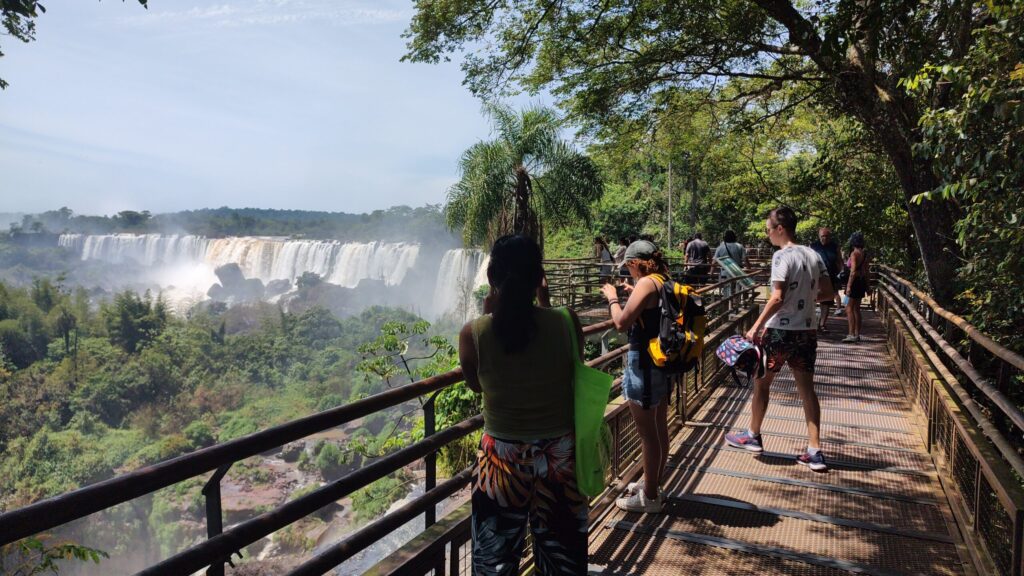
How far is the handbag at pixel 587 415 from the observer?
2.07 m

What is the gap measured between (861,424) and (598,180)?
14893 mm

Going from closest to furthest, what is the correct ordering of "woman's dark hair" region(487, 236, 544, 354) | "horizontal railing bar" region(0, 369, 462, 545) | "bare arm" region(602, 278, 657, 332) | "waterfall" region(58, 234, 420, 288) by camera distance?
"horizontal railing bar" region(0, 369, 462, 545) < "woman's dark hair" region(487, 236, 544, 354) < "bare arm" region(602, 278, 657, 332) < "waterfall" region(58, 234, 420, 288)

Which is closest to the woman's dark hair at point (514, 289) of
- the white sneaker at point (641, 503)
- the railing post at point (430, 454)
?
the railing post at point (430, 454)

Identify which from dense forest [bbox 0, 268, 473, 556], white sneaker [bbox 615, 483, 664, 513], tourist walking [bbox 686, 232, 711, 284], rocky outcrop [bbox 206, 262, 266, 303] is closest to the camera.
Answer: white sneaker [bbox 615, 483, 664, 513]

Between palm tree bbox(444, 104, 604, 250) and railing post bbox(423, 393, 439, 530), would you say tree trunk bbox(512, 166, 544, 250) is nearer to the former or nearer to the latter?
palm tree bbox(444, 104, 604, 250)

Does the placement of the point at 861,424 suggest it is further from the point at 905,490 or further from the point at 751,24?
the point at 751,24

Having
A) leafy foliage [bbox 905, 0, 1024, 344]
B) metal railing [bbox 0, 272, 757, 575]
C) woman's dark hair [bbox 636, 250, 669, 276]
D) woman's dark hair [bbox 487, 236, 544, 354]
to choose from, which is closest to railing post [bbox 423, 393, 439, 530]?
metal railing [bbox 0, 272, 757, 575]

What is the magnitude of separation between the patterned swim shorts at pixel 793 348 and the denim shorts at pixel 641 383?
1.29 meters

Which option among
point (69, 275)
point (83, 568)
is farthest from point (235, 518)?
point (69, 275)


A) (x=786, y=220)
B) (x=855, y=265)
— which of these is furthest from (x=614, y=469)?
(x=855, y=265)

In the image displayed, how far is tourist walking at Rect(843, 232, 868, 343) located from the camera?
371 inches

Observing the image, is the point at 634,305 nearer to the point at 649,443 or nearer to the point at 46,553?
the point at 649,443

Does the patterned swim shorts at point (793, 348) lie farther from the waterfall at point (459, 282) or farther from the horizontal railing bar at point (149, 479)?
the waterfall at point (459, 282)

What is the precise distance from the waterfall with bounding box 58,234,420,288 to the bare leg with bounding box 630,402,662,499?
49.1 meters
